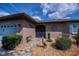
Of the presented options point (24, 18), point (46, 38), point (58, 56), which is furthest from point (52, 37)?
point (24, 18)

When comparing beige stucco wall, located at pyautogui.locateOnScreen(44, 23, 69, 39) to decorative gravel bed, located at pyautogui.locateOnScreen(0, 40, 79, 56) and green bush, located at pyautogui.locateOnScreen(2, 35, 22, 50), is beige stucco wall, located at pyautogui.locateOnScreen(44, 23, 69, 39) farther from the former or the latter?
green bush, located at pyautogui.locateOnScreen(2, 35, 22, 50)

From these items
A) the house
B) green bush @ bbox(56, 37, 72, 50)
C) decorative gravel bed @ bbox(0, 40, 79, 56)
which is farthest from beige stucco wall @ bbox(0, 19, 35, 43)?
green bush @ bbox(56, 37, 72, 50)

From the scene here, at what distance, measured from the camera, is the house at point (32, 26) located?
8.29m

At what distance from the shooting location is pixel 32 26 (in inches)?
333

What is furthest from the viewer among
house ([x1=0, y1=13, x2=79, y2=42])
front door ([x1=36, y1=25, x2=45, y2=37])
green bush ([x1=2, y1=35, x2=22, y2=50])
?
front door ([x1=36, y1=25, x2=45, y2=37])

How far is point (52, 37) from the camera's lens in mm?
8289

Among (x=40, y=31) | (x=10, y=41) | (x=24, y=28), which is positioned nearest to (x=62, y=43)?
(x=40, y=31)

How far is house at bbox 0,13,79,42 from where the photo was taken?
27.2 ft

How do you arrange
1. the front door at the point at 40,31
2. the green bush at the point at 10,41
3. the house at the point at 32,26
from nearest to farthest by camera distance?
the green bush at the point at 10,41 → the house at the point at 32,26 → the front door at the point at 40,31

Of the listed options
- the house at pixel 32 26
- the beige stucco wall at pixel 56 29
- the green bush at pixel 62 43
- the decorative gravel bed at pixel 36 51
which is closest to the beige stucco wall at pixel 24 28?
the house at pixel 32 26

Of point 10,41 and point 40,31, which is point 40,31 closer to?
point 40,31

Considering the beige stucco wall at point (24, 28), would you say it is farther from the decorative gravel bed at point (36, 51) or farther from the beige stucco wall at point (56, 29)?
the beige stucco wall at point (56, 29)

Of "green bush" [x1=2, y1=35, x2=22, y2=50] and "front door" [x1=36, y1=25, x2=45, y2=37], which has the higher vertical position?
"front door" [x1=36, y1=25, x2=45, y2=37]

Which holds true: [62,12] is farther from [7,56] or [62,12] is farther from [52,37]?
[7,56]
